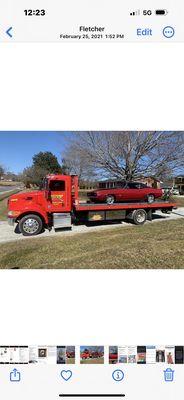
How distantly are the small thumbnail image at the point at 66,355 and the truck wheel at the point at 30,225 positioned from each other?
3578 millimetres

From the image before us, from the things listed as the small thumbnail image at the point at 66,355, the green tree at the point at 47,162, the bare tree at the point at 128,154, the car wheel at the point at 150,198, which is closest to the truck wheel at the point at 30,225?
the green tree at the point at 47,162

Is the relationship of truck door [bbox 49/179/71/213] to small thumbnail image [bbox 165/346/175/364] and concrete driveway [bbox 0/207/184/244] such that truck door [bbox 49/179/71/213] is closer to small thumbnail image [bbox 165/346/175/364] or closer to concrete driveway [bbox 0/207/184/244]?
concrete driveway [bbox 0/207/184/244]

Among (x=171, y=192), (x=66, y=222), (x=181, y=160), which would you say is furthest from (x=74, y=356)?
(x=171, y=192)

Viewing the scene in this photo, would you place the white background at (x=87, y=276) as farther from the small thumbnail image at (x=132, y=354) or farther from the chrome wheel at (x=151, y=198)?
the chrome wheel at (x=151, y=198)

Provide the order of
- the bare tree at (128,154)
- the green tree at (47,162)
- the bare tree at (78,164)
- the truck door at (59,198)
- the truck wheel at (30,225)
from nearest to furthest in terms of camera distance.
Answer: the bare tree at (128,154) < the green tree at (47,162) < the bare tree at (78,164) < the truck wheel at (30,225) < the truck door at (59,198)

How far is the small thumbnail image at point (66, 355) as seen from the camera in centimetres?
208

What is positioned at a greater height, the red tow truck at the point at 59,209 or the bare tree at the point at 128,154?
the bare tree at the point at 128,154

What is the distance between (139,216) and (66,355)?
15.0 ft

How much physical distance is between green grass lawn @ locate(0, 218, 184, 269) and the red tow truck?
2.10 ft

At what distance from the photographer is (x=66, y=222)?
18.8 feet

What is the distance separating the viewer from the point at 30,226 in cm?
564
